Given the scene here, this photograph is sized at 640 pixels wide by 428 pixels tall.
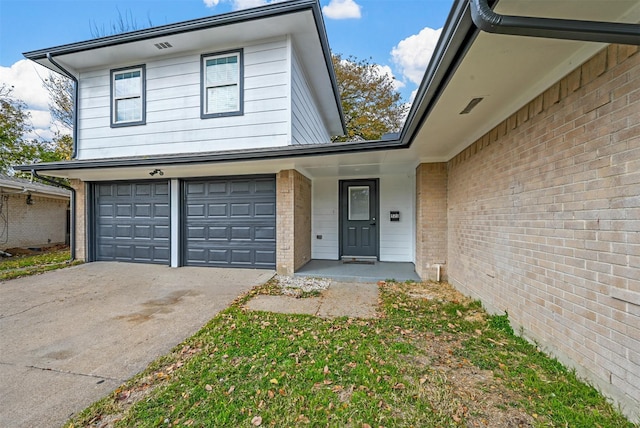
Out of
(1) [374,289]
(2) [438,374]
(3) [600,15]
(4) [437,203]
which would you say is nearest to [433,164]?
(4) [437,203]

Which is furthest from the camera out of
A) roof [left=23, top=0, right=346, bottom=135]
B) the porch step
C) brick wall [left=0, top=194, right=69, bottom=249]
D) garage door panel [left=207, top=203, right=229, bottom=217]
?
brick wall [left=0, top=194, right=69, bottom=249]

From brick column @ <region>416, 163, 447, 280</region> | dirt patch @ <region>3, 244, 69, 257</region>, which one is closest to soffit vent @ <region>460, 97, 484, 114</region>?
brick column @ <region>416, 163, 447, 280</region>

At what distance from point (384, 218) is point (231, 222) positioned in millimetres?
4010

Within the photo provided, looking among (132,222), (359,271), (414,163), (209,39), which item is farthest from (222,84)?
(359,271)

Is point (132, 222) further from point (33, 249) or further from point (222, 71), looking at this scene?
point (33, 249)

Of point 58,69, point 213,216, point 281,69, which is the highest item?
point 58,69

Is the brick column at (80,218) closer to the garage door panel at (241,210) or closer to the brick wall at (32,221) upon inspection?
the garage door panel at (241,210)

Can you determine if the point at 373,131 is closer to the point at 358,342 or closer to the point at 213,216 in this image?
the point at 213,216

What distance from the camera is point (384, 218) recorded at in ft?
23.6

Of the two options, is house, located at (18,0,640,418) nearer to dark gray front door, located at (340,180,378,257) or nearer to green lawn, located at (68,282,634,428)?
dark gray front door, located at (340,180,378,257)

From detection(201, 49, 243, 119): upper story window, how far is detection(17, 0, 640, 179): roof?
1395 mm

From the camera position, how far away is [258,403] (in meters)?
1.97

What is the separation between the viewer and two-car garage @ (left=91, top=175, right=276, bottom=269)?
6.15 meters

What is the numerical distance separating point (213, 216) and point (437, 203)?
517 centimetres
